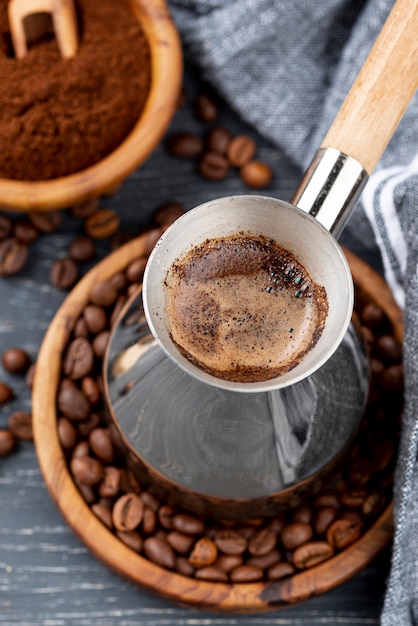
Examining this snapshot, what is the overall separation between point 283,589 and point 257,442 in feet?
1.05

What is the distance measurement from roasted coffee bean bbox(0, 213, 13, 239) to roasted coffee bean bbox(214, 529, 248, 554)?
27.7 inches

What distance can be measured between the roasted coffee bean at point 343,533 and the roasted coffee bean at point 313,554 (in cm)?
2

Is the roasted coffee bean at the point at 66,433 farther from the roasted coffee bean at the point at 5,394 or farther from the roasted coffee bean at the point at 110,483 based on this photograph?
the roasted coffee bean at the point at 5,394

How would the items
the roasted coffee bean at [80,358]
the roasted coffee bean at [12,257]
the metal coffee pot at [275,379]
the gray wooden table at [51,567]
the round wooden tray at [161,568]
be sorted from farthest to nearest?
the roasted coffee bean at [12,257]
the gray wooden table at [51,567]
the roasted coffee bean at [80,358]
the round wooden tray at [161,568]
the metal coffee pot at [275,379]

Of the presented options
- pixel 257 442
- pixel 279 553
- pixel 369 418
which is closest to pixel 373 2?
pixel 369 418

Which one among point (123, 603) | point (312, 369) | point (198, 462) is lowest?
point (123, 603)

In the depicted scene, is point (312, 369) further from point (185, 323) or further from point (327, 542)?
point (327, 542)

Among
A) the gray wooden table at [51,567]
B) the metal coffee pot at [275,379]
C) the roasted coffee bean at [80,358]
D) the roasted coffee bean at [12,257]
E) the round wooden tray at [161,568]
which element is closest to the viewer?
the metal coffee pot at [275,379]

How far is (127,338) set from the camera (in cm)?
111

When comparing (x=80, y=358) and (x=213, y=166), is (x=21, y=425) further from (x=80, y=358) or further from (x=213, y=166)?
(x=213, y=166)

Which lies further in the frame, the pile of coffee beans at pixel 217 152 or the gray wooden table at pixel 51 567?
the pile of coffee beans at pixel 217 152

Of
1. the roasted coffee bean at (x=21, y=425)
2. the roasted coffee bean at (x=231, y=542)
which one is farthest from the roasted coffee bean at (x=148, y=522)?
the roasted coffee bean at (x=21, y=425)

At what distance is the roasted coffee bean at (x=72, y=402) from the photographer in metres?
1.31

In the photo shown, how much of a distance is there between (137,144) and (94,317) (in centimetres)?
31
